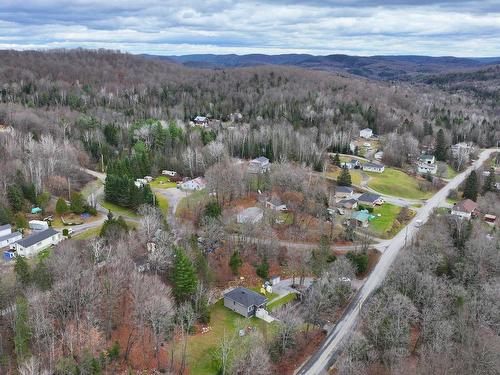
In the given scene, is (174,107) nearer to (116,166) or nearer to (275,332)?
(116,166)

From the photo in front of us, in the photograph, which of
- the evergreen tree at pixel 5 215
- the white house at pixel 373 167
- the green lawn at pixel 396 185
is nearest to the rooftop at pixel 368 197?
the green lawn at pixel 396 185

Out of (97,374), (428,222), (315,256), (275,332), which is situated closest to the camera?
(97,374)

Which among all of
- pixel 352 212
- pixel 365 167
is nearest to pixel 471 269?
pixel 352 212

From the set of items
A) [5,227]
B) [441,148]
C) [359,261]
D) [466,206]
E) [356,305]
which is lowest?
[356,305]

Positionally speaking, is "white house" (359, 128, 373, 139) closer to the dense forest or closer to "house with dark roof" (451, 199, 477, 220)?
the dense forest

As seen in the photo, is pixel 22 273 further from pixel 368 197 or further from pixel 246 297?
pixel 368 197

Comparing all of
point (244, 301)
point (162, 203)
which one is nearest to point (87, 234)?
point (162, 203)
